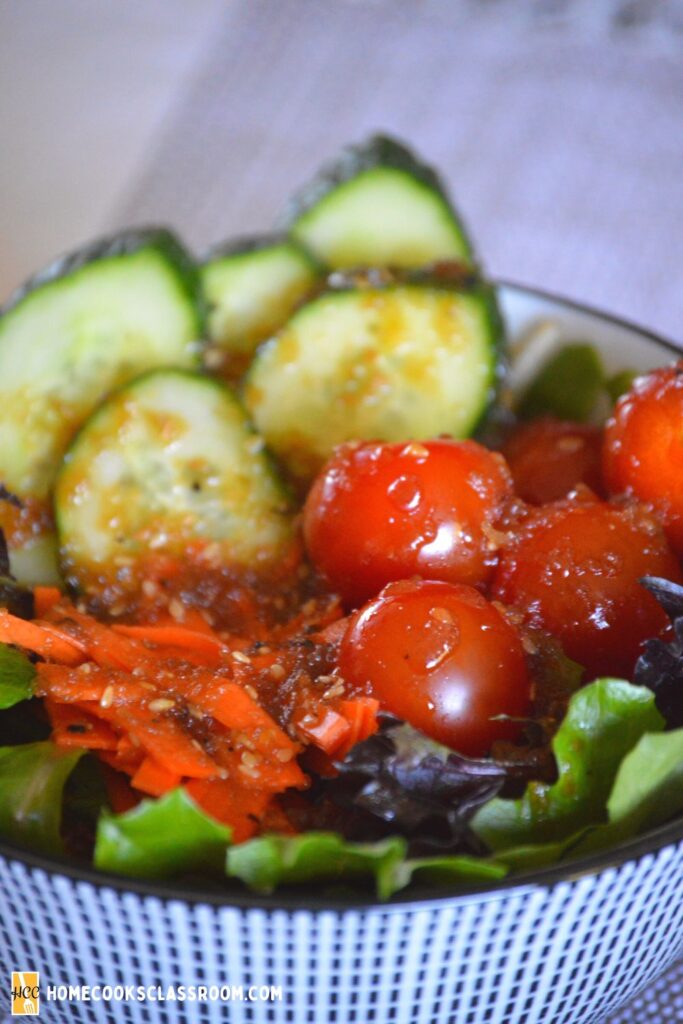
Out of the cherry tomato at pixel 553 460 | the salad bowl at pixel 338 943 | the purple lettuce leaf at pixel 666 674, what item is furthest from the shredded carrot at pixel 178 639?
the cherry tomato at pixel 553 460

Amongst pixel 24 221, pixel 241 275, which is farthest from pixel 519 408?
pixel 24 221

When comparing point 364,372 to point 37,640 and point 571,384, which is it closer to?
point 571,384

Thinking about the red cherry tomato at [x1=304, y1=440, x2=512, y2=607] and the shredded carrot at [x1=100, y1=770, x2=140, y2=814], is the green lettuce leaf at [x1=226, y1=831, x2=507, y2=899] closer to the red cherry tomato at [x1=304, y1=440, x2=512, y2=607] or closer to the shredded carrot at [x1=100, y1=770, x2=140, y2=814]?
Result: the shredded carrot at [x1=100, y1=770, x2=140, y2=814]

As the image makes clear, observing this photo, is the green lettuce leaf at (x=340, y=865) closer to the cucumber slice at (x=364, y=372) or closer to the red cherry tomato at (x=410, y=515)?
the red cherry tomato at (x=410, y=515)

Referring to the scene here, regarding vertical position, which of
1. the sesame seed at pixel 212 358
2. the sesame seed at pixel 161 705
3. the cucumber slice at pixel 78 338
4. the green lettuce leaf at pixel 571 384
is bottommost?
the green lettuce leaf at pixel 571 384

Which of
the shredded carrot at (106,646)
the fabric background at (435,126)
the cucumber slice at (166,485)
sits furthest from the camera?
the fabric background at (435,126)

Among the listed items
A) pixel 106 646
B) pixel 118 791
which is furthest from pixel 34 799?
pixel 106 646

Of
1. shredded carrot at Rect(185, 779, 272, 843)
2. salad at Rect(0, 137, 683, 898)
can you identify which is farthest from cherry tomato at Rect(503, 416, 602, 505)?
shredded carrot at Rect(185, 779, 272, 843)
